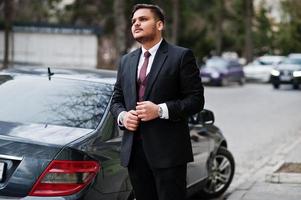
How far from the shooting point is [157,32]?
12.0 ft

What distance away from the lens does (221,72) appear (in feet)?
102

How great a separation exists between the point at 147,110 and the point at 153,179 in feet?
1.71

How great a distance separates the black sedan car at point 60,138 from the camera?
390 centimetres

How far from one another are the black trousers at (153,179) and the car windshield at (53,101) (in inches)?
32.3

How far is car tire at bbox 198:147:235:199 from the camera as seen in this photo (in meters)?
6.67

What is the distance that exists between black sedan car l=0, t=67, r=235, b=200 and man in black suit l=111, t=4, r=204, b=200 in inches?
18.0

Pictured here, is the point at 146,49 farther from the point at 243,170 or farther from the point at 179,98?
the point at 243,170

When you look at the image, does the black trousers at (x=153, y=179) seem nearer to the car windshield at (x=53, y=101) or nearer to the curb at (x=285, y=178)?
the car windshield at (x=53, y=101)

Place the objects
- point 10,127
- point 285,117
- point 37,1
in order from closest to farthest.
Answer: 1. point 10,127
2. point 285,117
3. point 37,1

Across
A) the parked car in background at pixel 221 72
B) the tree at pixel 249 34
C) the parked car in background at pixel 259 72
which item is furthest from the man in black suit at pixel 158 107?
the tree at pixel 249 34

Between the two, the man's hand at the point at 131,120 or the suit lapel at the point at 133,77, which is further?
the suit lapel at the point at 133,77

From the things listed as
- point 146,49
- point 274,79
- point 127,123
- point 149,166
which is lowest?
point 274,79

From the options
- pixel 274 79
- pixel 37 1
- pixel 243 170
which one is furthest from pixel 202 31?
pixel 243 170

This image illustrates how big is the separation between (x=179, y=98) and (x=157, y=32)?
0.42 meters
